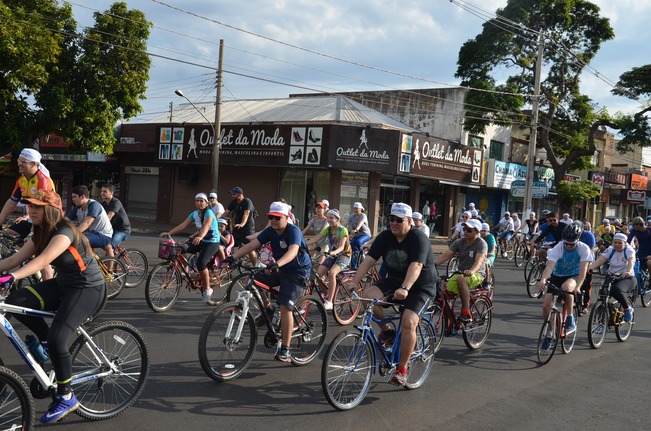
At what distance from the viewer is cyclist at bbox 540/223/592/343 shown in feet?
25.5

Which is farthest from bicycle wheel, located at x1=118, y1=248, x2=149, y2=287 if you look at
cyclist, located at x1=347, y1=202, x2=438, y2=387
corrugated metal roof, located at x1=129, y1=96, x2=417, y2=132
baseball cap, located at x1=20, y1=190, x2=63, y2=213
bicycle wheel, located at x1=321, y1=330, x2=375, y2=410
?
corrugated metal roof, located at x1=129, y1=96, x2=417, y2=132

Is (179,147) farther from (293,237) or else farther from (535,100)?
(293,237)

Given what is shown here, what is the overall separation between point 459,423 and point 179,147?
89.4 ft

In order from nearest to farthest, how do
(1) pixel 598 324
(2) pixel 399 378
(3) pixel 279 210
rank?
(2) pixel 399 378 < (3) pixel 279 210 < (1) pixel 598 324

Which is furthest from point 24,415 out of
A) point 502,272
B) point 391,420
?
point 502,272

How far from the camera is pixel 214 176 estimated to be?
24844 mm

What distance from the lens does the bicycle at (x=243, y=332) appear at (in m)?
5.68

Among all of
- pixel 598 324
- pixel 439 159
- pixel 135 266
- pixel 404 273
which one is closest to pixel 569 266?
pixel 598 324

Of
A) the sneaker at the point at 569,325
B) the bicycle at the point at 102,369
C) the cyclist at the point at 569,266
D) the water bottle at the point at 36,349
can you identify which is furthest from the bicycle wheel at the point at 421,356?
the water bottle at the point at 36,349

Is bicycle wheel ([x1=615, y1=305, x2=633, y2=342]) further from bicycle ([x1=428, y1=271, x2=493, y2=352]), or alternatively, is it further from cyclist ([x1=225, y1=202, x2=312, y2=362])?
cyclist ([x1=225, y1=202, x2=312, y2=362])

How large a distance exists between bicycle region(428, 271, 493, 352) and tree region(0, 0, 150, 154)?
16541 millimetres

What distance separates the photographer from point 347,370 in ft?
17.4

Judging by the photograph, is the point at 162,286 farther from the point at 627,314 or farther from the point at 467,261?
the point at 627,314

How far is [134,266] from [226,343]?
5.73m
